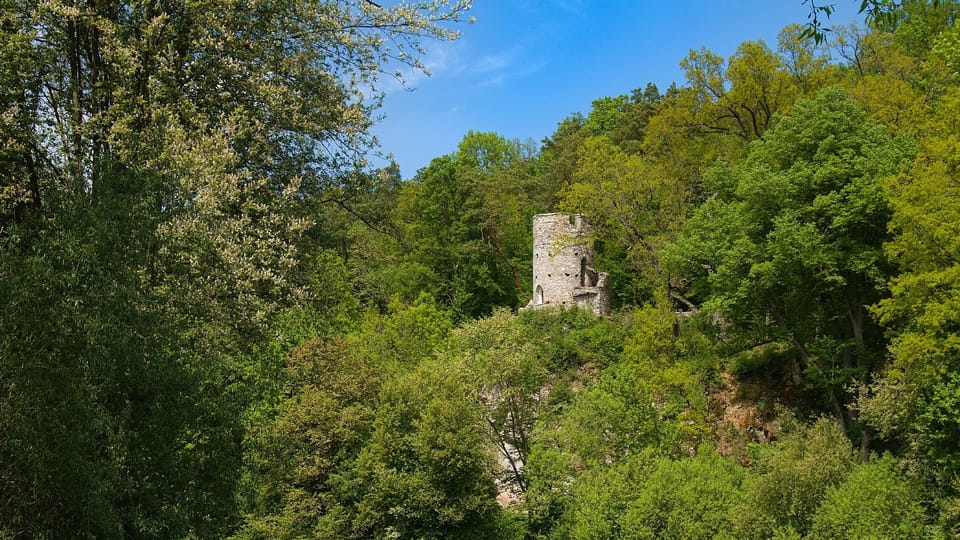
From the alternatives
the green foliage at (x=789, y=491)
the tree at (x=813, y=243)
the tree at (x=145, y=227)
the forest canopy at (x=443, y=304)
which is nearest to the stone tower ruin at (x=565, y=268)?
the forest canopy at (x=443, y=304)

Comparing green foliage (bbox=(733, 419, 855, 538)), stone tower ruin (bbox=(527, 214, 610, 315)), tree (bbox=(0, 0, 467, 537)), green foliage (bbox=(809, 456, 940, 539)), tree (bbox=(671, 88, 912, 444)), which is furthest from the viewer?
stone tower ruin (bbox=(527, 214, 610, 315))

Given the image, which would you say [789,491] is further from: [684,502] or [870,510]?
[684,502]

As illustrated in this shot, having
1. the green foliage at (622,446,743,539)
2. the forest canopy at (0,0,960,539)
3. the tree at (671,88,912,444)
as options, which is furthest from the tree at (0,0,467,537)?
the tree at (671,88,912,444)

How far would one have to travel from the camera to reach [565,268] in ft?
95.7

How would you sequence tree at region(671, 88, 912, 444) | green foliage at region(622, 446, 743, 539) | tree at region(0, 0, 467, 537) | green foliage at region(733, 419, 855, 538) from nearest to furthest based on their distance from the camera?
tree at region(0, 0, 467, 537)
green foliage at region(733, 419, 855, 538)
green foliage at region(622, 446, 743, 539)
tree at region(671, 88, 912, 444)

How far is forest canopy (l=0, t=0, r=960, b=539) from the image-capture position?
679 cm

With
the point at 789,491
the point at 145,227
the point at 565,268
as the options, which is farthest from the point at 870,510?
the point at 565,268

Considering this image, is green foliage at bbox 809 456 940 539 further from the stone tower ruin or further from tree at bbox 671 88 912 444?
the stone tower ruin

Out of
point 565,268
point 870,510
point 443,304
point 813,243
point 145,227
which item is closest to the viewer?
point 145,227

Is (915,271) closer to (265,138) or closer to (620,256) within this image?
(265,138)

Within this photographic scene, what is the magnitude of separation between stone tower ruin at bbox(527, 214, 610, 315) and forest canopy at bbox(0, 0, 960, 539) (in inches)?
49.2

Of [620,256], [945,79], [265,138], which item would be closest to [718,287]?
[945,79]

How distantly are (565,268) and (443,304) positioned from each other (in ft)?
28.5

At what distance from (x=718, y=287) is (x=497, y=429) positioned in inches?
292
